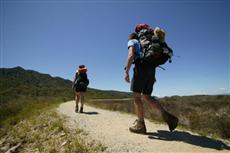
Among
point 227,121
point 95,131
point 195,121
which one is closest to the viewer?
point 95,131

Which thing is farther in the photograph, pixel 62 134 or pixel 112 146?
pixel 62 134

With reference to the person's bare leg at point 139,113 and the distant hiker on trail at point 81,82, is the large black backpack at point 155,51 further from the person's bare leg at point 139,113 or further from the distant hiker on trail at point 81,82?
the distant hiker on trail at point 81,82

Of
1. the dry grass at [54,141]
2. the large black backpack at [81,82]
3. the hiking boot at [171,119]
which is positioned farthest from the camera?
the large black backpack at [81,82]

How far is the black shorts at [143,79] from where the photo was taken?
5223mm

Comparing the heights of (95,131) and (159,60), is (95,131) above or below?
below

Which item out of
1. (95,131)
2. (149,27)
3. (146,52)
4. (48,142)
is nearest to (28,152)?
(48,142)

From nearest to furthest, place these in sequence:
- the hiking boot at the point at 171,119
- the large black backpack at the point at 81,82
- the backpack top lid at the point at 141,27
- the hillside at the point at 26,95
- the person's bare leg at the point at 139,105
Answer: the hiking boot at the point at 171,119 → the person's bare leg at the point at 139,105 → the backpack top lid at the point at 141,27 → the large black backpack at the point at 81,82 → the hillside at the point at 26,95

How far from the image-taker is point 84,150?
14.7 feet

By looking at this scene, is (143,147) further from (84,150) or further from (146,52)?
(146,52)

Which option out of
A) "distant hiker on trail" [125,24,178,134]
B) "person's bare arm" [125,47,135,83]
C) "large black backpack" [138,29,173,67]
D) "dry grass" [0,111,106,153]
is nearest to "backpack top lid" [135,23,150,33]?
"distant hiker on trail" [125,24,178,134]

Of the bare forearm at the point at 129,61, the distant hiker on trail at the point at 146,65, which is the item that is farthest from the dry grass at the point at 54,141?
the bare forearm at the point at 129,61

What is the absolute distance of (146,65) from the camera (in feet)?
17.2

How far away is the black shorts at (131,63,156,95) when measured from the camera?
522cm

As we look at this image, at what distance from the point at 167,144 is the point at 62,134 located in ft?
9.86
